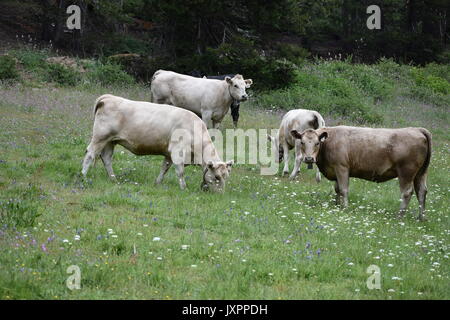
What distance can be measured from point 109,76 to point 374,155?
16.5m

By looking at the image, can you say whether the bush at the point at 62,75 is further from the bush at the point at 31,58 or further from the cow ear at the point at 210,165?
the cow ear at the point at 210,165

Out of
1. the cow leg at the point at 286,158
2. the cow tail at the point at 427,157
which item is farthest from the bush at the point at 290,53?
the cow tail at the point at 427,157

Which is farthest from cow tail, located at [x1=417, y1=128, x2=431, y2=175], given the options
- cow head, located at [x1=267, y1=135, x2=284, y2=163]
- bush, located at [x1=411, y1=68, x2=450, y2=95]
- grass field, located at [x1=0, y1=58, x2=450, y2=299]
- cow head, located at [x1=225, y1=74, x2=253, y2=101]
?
bush, located at [x1=411, y1=68, x2=450, y2=95]

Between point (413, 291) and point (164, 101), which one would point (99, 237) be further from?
point (164, 101)

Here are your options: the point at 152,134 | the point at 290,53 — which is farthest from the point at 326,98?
the point at 152,134

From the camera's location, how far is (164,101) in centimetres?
1889

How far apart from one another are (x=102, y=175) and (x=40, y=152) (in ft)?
7.13

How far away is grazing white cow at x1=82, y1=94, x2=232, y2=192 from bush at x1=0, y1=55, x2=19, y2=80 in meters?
12.3

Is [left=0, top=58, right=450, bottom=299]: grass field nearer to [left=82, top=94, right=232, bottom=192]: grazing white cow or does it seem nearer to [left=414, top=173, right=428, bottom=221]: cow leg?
[left=414, top=173, right=428, bottom=221]: cow leg

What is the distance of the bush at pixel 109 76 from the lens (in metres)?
26.2

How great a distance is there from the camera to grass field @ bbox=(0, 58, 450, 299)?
24.3ft

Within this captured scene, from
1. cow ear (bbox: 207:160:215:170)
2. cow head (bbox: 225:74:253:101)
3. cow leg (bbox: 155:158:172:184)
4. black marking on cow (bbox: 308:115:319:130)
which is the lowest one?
cow leg (bbox: 155:158:172:184)
